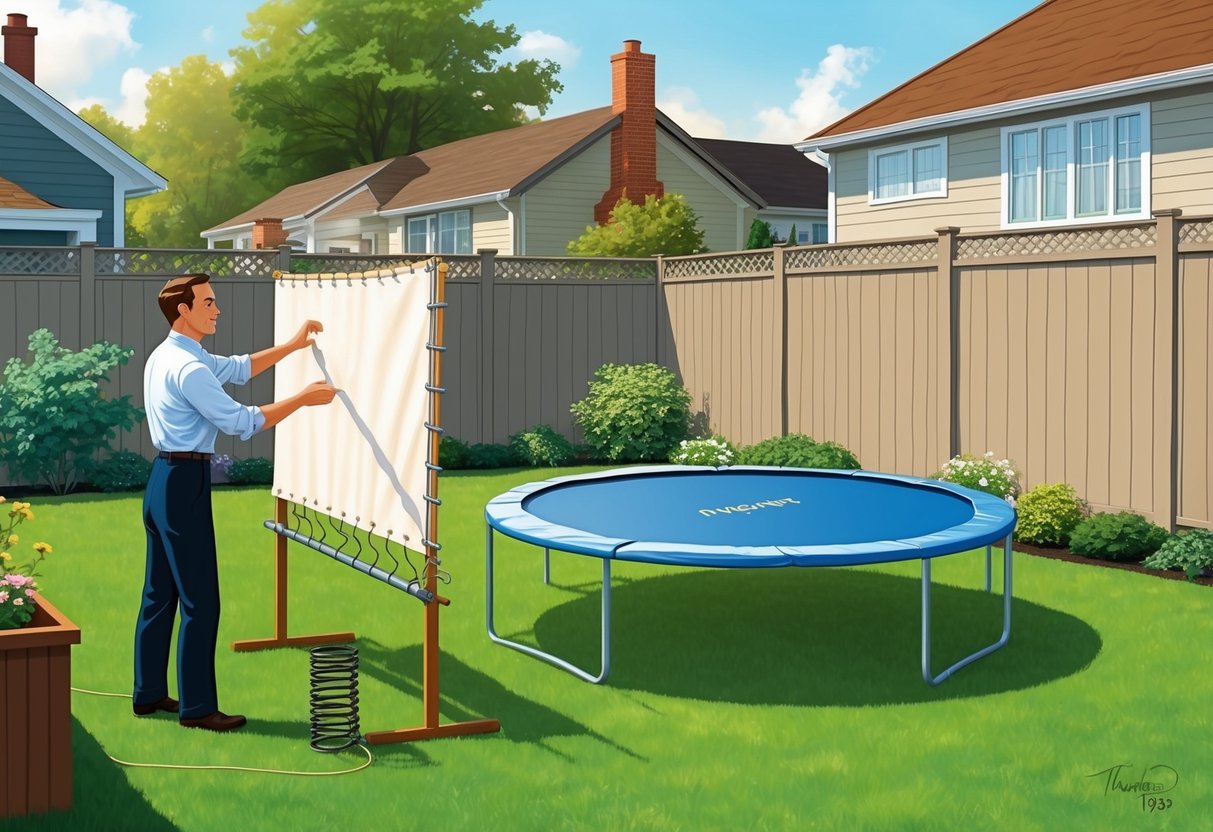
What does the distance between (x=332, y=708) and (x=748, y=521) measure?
276cm

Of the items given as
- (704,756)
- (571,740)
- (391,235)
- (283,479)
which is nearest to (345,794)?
(571,740)

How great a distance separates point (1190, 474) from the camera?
9.78 metres

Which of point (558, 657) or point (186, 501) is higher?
point (186, 501)

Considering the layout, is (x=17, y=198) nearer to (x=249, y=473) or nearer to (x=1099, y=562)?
(x=249, y=473)

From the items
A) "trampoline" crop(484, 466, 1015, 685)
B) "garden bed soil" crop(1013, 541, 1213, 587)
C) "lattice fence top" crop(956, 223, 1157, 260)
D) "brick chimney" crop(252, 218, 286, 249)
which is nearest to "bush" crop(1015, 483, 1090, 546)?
Answer: "garden bed soil" crop(1013, 541, 1213, 587)

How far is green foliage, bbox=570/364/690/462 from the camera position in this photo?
15203 mm

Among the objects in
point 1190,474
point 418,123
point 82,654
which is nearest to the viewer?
point 82,654

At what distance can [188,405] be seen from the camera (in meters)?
5.75

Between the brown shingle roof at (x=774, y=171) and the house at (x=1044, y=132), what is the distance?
13.3 metres

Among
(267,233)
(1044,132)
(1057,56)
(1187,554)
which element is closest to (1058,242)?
(1187,554)

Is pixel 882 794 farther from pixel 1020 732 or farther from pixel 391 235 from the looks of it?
pixel 391 235

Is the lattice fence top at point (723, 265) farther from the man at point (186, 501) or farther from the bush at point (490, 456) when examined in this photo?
the man at point (186, 501)

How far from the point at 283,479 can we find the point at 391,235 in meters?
23.9

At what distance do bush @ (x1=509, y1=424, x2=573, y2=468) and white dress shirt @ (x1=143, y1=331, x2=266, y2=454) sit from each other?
9437 millimetres
